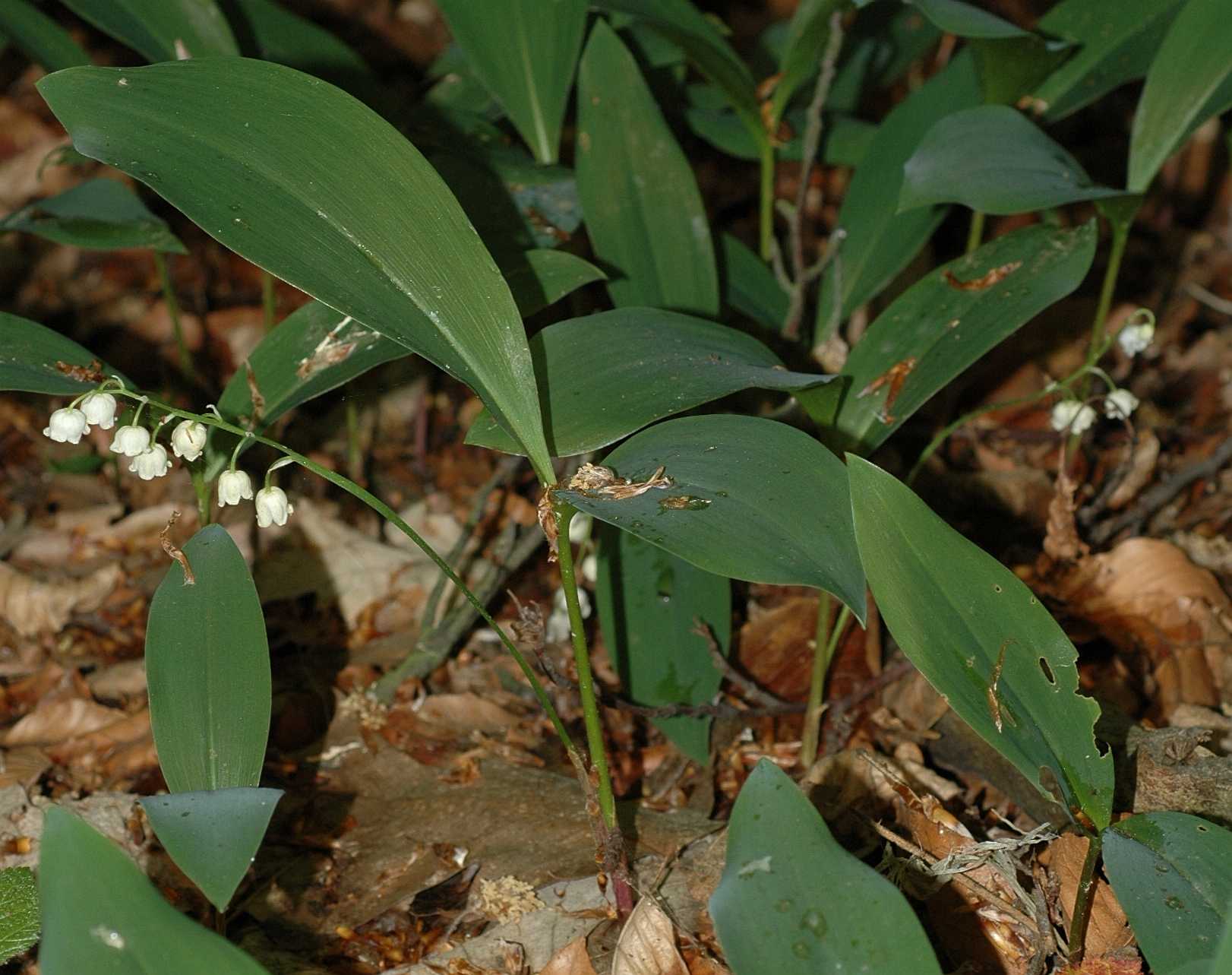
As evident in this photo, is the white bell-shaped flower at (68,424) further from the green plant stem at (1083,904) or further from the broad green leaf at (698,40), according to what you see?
the green plant stem at (1083,904)

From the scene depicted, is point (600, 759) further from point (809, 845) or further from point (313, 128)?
point (313, 128)

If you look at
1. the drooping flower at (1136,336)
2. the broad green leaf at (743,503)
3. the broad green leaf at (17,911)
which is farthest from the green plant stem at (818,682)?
the broad green leaf at (17,911)

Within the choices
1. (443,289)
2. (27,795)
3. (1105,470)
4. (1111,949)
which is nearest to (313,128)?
(443,289)

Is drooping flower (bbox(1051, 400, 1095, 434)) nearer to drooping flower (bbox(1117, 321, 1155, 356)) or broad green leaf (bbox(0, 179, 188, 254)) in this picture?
drooping flower (bbox(1117, 321, 1155, 356))

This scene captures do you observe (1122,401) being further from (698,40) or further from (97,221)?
(97,221)

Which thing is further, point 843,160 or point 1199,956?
point 843,160

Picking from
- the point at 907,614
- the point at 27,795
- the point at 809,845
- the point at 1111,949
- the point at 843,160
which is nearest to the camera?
the point at 809,845

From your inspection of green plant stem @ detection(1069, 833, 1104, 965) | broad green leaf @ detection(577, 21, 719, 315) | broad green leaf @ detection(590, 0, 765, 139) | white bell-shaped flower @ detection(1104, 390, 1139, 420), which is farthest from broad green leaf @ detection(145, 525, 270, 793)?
white bell-shaped flower @ detection(1104, 390, 1139, 420)
